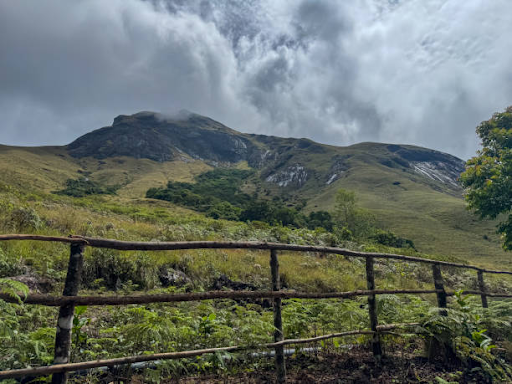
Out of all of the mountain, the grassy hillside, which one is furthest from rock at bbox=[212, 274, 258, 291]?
the mountain

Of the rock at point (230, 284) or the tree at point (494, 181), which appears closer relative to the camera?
the rock at point (230, 284)

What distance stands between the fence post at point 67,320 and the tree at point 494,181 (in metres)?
14.3

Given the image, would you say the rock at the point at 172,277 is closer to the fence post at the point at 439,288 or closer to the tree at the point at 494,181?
the fence post at the point at 439,288

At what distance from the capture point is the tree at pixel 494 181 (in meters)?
12.0

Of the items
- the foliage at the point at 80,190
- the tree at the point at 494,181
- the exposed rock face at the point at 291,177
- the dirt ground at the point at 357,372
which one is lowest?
the dirt ground at the point at 357,372

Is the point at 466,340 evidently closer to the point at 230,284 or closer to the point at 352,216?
the point at 230,284

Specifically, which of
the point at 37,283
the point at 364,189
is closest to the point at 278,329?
the point at 37,283

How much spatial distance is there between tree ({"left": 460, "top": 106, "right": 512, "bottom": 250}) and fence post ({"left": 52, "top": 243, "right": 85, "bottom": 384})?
47.0 ft

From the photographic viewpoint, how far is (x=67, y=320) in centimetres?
271

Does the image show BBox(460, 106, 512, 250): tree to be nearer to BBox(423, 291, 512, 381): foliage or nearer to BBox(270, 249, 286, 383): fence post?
BBox(423, 291, 512, 381): foliage

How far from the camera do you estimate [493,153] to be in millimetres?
14281

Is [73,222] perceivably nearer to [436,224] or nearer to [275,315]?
[275,315]

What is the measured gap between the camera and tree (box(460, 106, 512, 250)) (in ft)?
39.3

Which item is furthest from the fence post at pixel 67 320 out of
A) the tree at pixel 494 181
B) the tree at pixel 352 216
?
the tree at pixel 352 216
